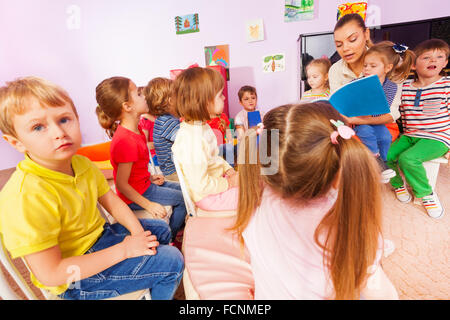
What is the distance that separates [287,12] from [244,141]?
215 cm

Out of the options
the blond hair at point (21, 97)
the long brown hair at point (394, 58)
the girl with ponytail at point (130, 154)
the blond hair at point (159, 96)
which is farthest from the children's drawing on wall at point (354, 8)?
the blond hair at point (21, 97)

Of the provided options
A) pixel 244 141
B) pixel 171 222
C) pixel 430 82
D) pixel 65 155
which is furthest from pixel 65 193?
pixel 430 82

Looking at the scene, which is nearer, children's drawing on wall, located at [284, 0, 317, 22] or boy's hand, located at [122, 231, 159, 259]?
boy's hand, located at [122, 231, 159, 259]

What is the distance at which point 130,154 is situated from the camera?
2.98 feet

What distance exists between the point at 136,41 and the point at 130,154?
2.21 metres

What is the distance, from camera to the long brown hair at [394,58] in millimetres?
1129

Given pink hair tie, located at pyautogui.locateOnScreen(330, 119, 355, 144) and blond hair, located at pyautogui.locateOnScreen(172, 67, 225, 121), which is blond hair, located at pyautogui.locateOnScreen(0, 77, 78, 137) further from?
pink hair tie, located at pyautogui.locateOnScreen(330, 119, 355, 144)

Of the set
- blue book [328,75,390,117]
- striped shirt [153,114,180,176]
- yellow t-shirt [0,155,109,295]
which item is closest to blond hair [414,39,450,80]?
blue book [328,75,390,117]

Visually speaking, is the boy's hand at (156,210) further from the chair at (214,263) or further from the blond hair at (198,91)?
the blond hair at (198,91)

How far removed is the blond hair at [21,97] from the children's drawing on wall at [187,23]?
2.21 meters

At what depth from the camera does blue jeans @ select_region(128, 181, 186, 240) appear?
1.04m

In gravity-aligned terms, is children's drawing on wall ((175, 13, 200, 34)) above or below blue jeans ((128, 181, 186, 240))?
above

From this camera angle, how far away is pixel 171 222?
3.55 ft

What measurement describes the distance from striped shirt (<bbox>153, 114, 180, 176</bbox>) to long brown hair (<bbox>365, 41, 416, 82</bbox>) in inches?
43.7
